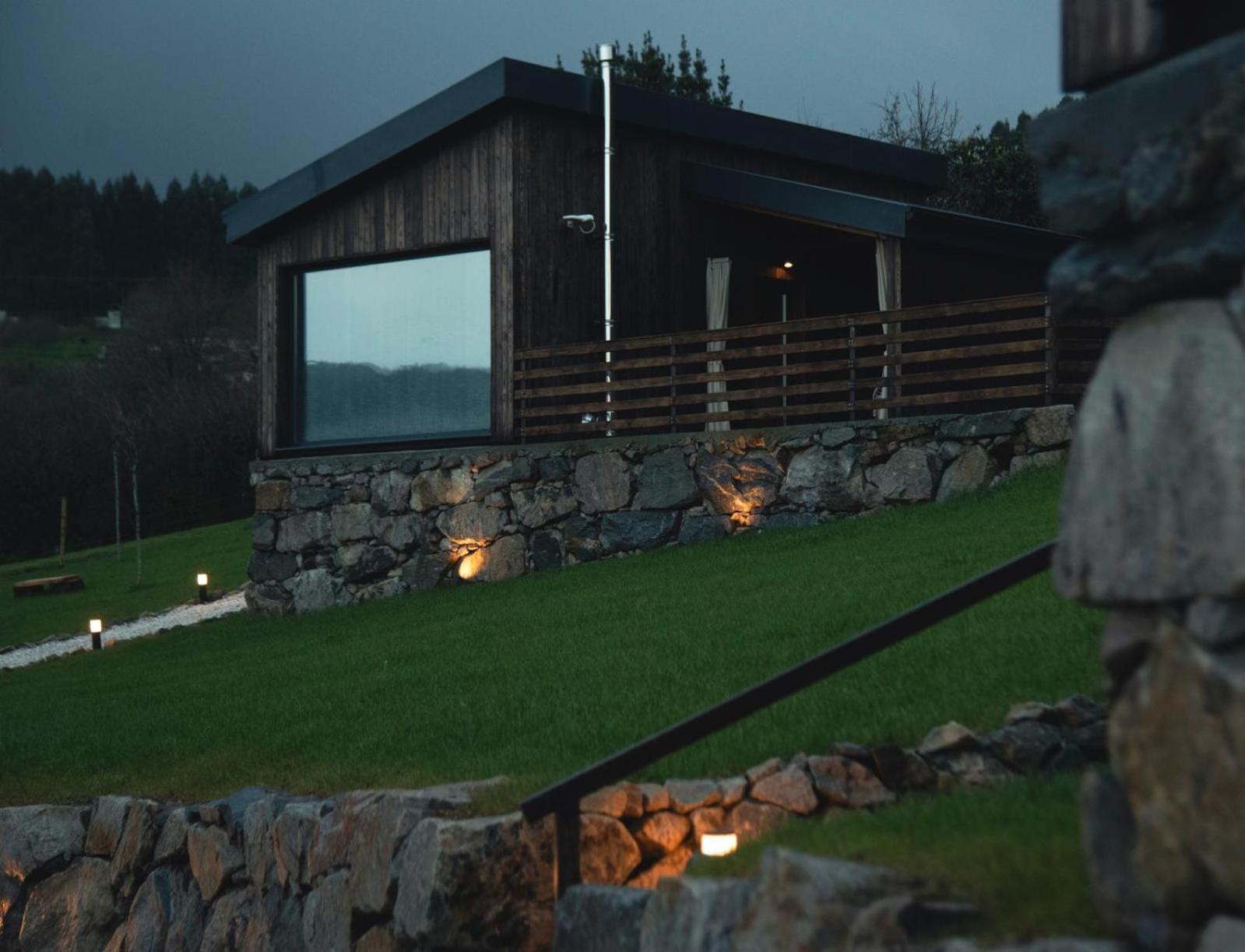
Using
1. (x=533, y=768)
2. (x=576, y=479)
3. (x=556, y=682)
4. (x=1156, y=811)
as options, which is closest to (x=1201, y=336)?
(x=1156, y=811)

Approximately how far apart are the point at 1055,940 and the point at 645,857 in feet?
9.60

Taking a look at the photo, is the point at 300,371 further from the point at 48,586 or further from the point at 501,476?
the point at 48,586

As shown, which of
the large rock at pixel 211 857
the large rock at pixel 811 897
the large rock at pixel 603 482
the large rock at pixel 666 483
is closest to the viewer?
the large rock at pixel 811 897

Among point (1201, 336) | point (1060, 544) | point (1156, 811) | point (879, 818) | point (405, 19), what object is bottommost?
point (879, 818)

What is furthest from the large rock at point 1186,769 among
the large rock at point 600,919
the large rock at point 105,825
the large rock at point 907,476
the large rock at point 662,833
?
the large rock at point 907,476

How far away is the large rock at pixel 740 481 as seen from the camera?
1468 cm

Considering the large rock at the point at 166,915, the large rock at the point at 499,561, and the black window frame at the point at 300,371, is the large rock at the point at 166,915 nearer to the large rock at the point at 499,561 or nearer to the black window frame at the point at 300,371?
the large rock at the point at 499,561

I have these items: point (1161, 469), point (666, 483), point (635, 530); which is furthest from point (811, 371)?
point (1161, 469)

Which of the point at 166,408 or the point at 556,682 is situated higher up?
the point at 166,408

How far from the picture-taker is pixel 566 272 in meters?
16.9

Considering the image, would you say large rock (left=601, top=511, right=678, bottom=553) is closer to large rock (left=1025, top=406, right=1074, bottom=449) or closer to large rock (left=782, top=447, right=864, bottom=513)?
large rock (left=782, top=447, right=864, bottom=513)

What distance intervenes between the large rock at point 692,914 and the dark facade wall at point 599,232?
12.7 metres

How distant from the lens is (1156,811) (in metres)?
2.74

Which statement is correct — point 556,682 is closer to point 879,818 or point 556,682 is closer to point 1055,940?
point 879,818
